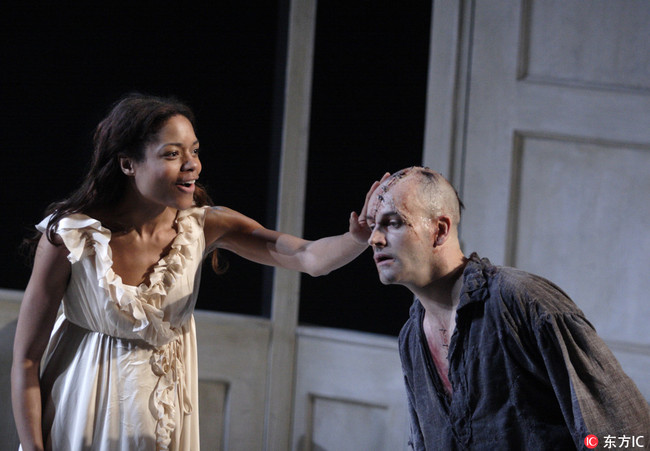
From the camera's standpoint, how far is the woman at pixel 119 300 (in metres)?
1.90

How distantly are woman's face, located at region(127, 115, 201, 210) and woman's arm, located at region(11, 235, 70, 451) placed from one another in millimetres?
263

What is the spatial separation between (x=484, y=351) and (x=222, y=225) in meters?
0.92

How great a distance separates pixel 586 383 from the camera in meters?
1.46

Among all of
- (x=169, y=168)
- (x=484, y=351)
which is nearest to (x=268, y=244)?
(x=169, y=168)

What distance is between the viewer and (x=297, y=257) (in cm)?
219

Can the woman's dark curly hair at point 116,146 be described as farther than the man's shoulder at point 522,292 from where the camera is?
Yes

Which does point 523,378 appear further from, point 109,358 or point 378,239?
point 109,358

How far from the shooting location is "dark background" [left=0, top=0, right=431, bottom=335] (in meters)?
2.98

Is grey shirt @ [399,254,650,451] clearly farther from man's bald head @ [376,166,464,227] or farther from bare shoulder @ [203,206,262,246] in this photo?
bare shoulder @ [203,206,262,246]

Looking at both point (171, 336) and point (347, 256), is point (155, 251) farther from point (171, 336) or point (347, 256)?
point (347, 256)

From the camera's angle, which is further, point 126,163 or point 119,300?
point 126,163

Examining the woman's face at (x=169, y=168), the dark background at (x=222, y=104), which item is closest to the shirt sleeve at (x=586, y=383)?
the woman's face at (x=169, y=168)

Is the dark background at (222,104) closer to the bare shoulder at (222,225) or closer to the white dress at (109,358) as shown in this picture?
the bare shoulder at (222,225)

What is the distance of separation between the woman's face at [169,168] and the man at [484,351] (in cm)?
51
